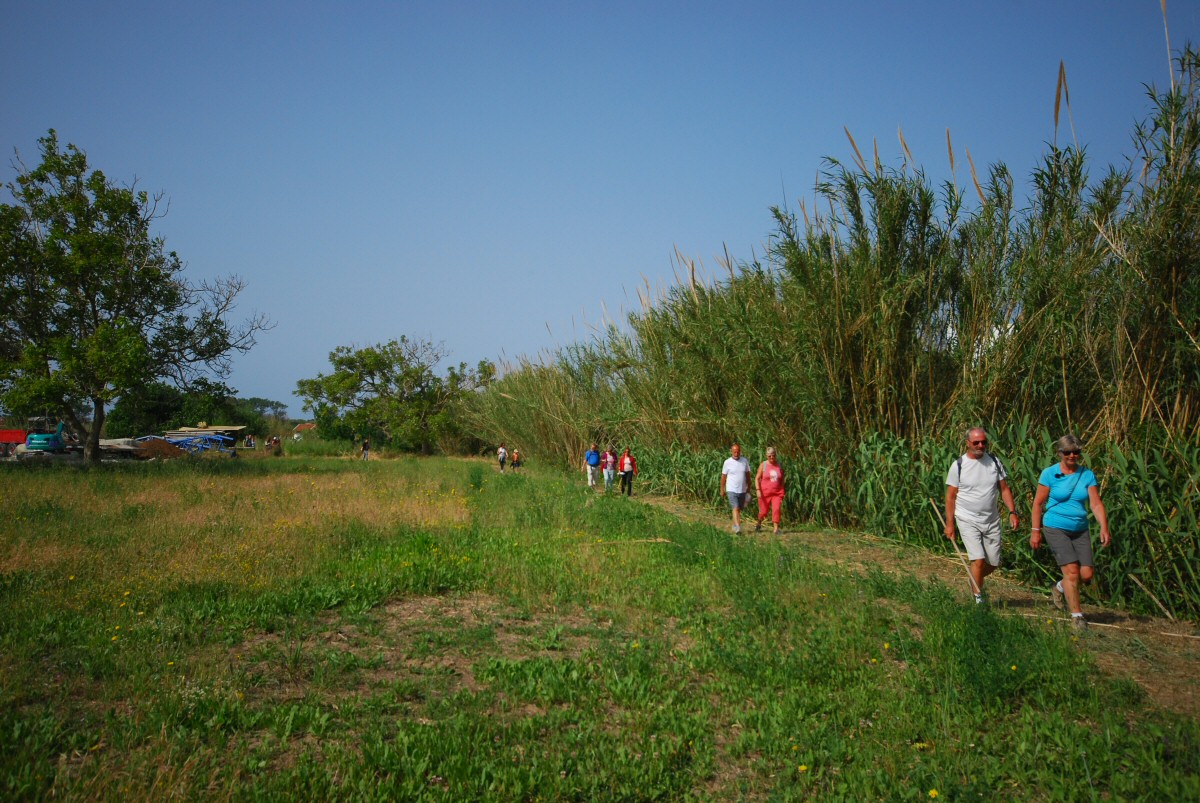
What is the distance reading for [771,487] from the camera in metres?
10.1

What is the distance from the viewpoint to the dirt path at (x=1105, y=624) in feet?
14.2

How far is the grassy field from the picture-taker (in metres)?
3.15

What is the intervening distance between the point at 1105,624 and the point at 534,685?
14.9 ft

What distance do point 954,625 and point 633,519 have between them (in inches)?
247

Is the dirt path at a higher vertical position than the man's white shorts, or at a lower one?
lower

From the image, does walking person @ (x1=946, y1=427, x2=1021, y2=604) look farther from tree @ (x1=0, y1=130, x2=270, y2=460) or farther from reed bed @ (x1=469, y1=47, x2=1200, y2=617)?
tree @ (x1=0, y1=130, x2=270, y2=460)

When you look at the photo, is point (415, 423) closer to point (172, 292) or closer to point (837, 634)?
point (172, 292)

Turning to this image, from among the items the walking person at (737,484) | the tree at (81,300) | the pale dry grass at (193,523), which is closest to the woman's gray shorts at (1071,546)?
the walking person at (737,484)

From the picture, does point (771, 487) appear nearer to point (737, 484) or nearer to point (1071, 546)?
point (737, 484)

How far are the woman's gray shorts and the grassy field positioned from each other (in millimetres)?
607

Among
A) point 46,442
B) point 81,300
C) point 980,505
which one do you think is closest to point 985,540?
point 980,505

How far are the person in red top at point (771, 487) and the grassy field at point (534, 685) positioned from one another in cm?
242

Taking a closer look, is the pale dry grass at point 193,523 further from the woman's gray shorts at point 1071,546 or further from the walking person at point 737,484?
the woman's gray shorts at point 1071,546

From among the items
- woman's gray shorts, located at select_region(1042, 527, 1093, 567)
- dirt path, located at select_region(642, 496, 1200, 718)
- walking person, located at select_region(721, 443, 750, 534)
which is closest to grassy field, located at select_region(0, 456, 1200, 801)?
dirt path, located at select_region(642, 496, 1200, 718)
